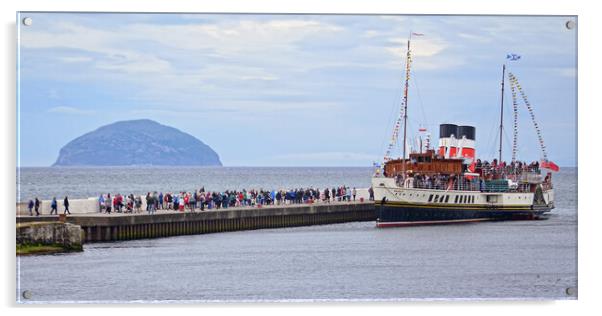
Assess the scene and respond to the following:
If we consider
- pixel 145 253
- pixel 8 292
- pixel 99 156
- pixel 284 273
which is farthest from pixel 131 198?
pixel 8 292

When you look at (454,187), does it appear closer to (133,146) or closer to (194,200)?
(194,200)

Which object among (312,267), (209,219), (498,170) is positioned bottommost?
(312,267)

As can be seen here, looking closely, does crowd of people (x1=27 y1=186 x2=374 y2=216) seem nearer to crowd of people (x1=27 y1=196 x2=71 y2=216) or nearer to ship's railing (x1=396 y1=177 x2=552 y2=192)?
crowd of people (x1=27 y1=196 x2=71 y2=216)

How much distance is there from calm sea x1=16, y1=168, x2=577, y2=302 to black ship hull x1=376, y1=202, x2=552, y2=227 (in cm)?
372

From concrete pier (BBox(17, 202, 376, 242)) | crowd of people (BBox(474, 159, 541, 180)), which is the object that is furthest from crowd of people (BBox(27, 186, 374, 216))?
crowd of people (BBox(474, 159, 541, 180))

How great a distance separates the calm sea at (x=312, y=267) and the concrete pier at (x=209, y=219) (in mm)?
717

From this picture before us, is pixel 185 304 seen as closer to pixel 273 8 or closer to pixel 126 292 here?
pixel 126 292

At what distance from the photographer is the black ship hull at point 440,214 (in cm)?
4959

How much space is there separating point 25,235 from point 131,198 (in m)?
11.8

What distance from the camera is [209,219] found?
43.6 m

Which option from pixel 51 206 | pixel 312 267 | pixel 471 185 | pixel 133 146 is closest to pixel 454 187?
pixel 471 185

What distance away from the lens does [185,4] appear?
80.6ft

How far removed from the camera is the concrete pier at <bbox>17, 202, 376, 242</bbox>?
3819 centimetres

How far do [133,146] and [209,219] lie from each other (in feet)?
17.6
